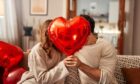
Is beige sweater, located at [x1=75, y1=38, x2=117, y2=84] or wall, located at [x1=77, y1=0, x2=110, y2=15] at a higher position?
wall, located at [x1=77, y1=0, x2=110, y2=15]

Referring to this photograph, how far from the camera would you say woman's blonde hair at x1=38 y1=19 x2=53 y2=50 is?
A: 1742 mm

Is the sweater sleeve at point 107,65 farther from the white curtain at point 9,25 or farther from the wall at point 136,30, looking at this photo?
the white curtain at point 9,25

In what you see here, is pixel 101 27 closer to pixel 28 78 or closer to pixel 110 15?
pixel 110 15

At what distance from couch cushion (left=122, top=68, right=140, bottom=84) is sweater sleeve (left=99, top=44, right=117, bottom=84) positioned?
19.5 inches

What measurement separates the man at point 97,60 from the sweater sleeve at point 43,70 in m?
0.14

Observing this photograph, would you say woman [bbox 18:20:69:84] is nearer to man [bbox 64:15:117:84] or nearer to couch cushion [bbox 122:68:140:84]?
man [bbox 64:15:117:84]

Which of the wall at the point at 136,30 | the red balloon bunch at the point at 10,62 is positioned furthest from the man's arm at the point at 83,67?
the wall at the point at 136,30

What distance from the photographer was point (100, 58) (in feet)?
5.98

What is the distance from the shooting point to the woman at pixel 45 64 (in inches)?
67.6

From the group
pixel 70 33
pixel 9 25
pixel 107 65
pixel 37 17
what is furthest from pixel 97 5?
pixel 70 33

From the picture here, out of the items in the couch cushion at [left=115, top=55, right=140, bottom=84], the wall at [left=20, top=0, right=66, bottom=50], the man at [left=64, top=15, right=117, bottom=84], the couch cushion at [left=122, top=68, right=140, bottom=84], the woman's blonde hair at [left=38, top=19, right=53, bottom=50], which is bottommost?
the couch cushion at [left=122, top=68, right=140, bottom=84]

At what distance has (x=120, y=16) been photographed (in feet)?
12.0

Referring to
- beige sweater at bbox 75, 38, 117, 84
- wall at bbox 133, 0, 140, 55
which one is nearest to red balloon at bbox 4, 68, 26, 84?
beige sweater at bbox 75, 38, 117, 84

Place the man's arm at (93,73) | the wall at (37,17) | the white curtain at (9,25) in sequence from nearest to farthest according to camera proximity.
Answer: the man's arm at (93,73)
the white curtain at (9,25)
the wall at (37,17)
